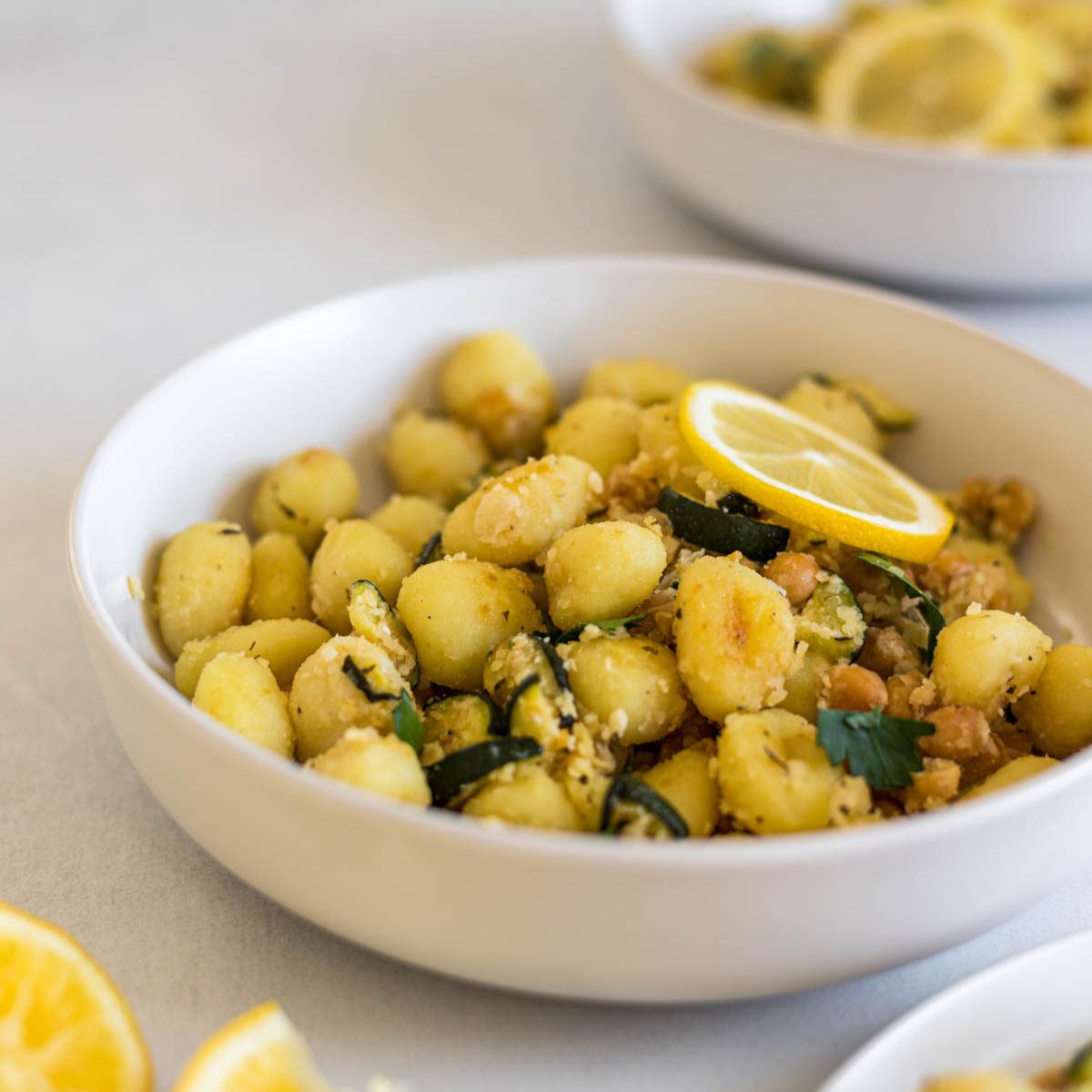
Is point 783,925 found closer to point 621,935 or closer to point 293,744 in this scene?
point 621,935

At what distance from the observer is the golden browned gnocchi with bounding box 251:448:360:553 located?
43.7 inches

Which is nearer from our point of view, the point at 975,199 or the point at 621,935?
the point at 621,935

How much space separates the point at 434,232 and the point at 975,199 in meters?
0.75

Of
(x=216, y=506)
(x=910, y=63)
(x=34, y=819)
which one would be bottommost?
(x=34, y=819)

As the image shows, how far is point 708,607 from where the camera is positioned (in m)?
0.88

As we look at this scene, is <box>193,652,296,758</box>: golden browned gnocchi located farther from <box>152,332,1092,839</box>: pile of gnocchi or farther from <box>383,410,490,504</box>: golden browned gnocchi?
<box>383,410,490,504</box>: golden browned gnocchi

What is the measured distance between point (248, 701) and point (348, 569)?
174 millimetres

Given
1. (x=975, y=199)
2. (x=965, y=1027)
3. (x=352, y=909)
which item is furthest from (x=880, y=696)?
(x=975, y=199)

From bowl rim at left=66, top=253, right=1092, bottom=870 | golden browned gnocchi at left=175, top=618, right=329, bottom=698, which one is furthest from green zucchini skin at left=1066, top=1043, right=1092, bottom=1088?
golden browned gnocchi at left=175, top=618, right=329, bottom=698

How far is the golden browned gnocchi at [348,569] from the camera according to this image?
1.00m

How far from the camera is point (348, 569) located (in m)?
1.00

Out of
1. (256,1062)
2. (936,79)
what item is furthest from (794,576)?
(936,79)

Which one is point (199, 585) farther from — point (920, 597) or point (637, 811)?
point (920, 597)

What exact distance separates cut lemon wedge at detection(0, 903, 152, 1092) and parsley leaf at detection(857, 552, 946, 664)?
603mm
